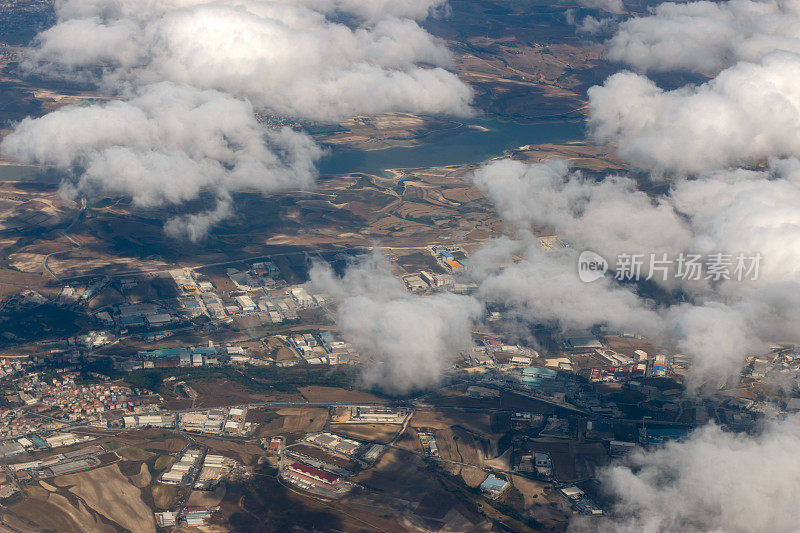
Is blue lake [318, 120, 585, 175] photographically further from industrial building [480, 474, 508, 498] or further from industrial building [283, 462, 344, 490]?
industrial building [480, 474, 508, 498]

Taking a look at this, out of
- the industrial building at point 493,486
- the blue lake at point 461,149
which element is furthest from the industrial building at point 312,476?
the blue lake at point 461,149

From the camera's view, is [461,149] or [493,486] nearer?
[493,486]

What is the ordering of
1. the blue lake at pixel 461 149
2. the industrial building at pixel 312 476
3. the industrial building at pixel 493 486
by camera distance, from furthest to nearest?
the blue lake at pixel 461 149
the industrial building at pixel 312 476
the industrial building at pixel 493 486

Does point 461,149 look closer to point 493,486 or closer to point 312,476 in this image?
point 493,486

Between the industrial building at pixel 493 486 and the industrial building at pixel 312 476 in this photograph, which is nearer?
the industrial building at pixel 493 486

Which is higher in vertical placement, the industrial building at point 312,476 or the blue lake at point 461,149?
the blue lake at point 461,149

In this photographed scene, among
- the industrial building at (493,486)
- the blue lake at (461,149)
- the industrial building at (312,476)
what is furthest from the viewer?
Answer: the blue lake at (461,149)

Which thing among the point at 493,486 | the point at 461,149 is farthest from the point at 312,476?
the point at 461,149

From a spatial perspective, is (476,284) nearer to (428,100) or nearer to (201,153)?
(201,153)

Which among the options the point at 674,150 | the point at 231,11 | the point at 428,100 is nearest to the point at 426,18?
the point at 428,100

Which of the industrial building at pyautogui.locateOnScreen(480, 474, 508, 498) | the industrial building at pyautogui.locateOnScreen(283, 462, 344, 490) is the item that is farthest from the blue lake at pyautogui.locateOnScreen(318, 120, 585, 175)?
the industrial building at pyautogui.locateOnScreen(480, 474, 508, 498)

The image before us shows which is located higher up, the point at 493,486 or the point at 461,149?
the point at 461,149

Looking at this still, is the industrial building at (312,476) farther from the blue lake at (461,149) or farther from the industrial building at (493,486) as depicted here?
the blue lake at (461,149)
